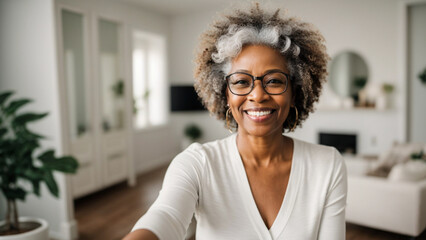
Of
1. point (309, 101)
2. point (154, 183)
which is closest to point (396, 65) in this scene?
point (154, 183)

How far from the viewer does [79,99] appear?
12.6ft

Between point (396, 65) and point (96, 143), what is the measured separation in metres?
4.22

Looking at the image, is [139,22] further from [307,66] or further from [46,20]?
[307,66]

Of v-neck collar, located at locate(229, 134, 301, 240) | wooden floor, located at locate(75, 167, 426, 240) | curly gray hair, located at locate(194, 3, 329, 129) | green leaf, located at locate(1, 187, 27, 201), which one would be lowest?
wooden floor, located at locate(75, 167, 426, 240)

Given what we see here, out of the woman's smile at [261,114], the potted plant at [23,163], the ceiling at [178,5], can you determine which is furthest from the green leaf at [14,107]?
the ceiling at [178,5]

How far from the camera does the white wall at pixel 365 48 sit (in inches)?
182

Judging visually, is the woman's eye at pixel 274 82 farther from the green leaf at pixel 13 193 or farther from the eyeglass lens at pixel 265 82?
the green leaf at pixel 13 193

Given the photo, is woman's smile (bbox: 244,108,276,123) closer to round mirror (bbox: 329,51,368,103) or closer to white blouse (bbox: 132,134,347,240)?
white blouse (bbox: 132,134,347,240)

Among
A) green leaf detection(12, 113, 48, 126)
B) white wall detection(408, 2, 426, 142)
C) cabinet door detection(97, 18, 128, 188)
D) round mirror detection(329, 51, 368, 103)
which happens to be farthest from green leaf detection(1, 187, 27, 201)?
white wall detection(408, 2, 426, 142)

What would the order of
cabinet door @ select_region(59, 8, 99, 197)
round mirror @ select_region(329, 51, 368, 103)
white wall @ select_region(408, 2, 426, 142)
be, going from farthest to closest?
round mirror @ select_region(329, 51, 368, 103) → white wall @ select_region(408, 2, 426, 142) → cabinet door @ select_region(59, 8, 99, 197)

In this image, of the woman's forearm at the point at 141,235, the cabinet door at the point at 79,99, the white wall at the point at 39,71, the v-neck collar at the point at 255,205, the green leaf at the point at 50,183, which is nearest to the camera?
the woman's forearm at the point at 141,235

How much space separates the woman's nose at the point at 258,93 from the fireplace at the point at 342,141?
4.43 metres

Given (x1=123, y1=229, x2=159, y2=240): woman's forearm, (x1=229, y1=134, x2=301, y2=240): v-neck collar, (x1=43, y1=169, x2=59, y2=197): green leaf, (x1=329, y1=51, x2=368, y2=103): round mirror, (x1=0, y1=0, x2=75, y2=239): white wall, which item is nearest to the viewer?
(x1=123, y1=229, x2=159, y2=240): woman's forearm

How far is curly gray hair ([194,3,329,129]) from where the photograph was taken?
39.0 inches
